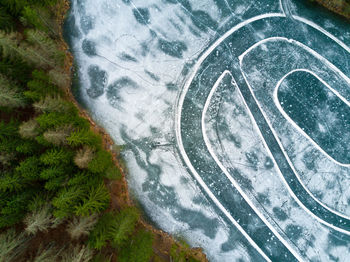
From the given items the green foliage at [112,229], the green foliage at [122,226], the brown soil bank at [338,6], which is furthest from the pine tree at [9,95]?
the brown soil bank at [338,6]

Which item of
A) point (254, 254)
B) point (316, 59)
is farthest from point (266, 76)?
point (254, 254)

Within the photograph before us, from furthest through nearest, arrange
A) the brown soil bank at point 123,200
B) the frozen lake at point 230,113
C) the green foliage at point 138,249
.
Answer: the frozen lake at point 230,113 < the brown soil bank at point 123,200 < the green foliage at point 138,249

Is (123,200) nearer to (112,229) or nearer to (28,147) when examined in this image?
(112,229)

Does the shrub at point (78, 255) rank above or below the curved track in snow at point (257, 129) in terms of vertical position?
below

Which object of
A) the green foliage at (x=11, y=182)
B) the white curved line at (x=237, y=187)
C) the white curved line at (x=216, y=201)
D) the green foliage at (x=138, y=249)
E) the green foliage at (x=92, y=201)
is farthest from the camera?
the white curved line at (x=237, y=187)

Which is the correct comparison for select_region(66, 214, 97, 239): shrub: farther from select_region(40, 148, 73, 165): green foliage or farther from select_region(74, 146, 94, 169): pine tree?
select_region(40, 148, 73, 165): green foliage

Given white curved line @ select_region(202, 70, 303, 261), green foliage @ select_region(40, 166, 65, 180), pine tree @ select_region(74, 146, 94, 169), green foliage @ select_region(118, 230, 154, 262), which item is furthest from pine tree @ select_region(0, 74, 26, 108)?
white curved line @ select_region(202, 70, 303, 261)

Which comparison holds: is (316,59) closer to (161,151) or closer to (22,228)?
(161,151)

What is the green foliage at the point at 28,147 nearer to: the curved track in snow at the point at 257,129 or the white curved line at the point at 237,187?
the curved track in snow at the point at 257,129
